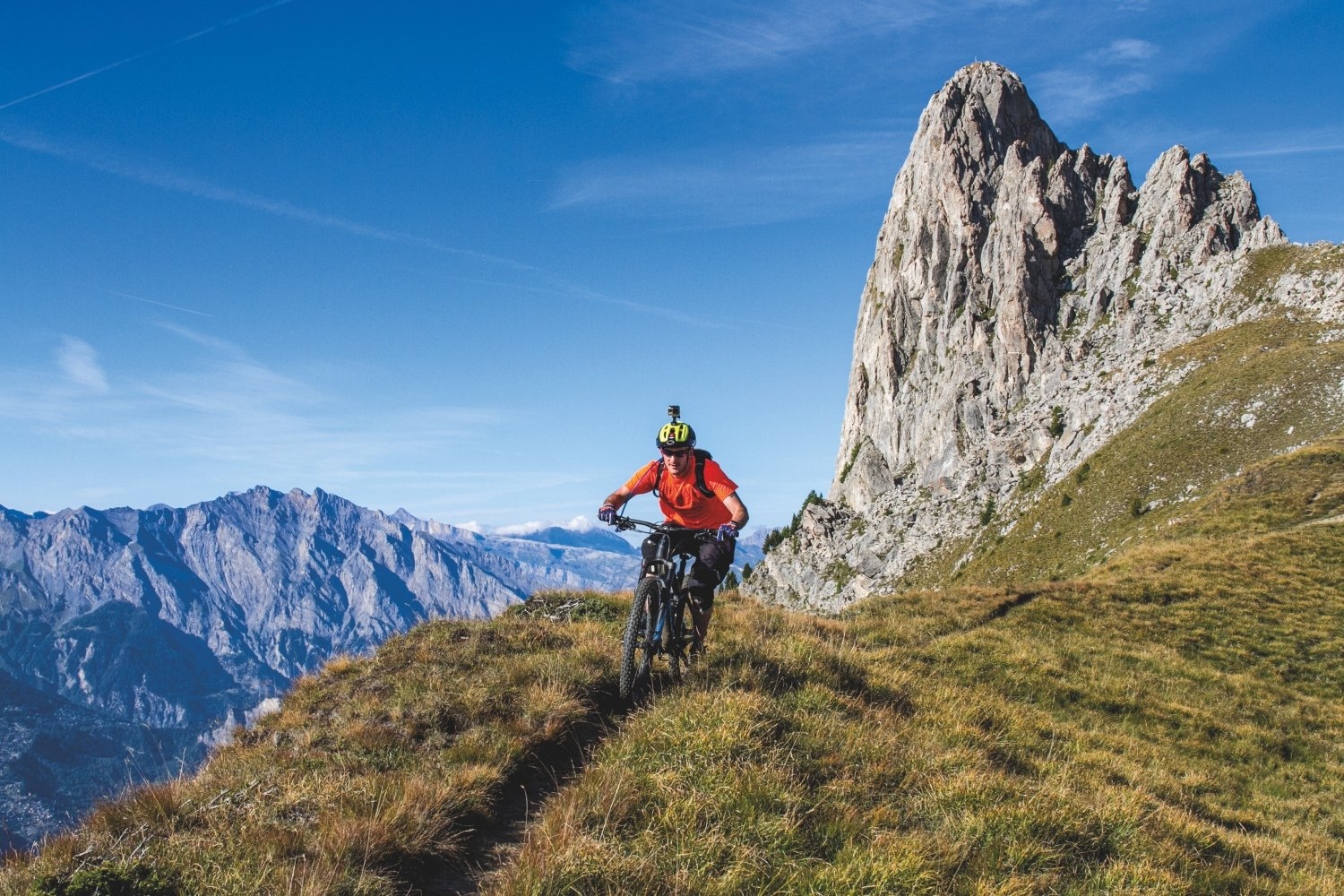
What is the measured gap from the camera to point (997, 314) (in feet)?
500

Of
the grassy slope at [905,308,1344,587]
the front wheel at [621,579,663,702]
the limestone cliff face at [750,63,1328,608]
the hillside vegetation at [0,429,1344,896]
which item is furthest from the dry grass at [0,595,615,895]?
the limestone cliff face at [750,63,1328,608]

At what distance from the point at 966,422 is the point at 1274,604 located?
132493 mm

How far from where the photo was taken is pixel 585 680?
10.4 meters

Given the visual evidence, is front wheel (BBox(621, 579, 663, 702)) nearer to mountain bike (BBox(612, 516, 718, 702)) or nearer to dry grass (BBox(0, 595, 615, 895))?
mountain bike (BBox(612, 516, 718, 702))

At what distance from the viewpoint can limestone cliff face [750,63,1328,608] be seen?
381ft

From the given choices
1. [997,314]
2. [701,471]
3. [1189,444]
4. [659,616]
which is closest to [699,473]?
[701,471]

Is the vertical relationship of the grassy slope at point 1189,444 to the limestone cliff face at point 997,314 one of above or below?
below

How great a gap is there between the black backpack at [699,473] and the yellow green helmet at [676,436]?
0.28 meters

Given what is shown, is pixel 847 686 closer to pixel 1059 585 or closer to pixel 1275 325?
pixel 1059 585

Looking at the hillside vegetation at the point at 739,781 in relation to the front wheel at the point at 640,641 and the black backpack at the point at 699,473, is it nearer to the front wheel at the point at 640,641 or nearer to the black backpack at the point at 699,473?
the front wheel at the point at 640,641

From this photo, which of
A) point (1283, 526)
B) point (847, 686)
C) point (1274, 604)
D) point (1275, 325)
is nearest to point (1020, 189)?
point (1275, 325)

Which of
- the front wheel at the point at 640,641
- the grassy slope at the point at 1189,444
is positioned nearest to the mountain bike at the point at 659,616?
the front wheel at the point at 640,641

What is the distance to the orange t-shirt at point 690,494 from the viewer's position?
1106 cm

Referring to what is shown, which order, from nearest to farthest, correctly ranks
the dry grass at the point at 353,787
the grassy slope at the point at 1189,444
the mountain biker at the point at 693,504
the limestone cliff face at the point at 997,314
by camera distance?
the dry grass at the point at 353,787, the mountain biker at the point at 693,504, the grassy slope at the point at 1189,444, the limestone cliff face at the point at 997,314
